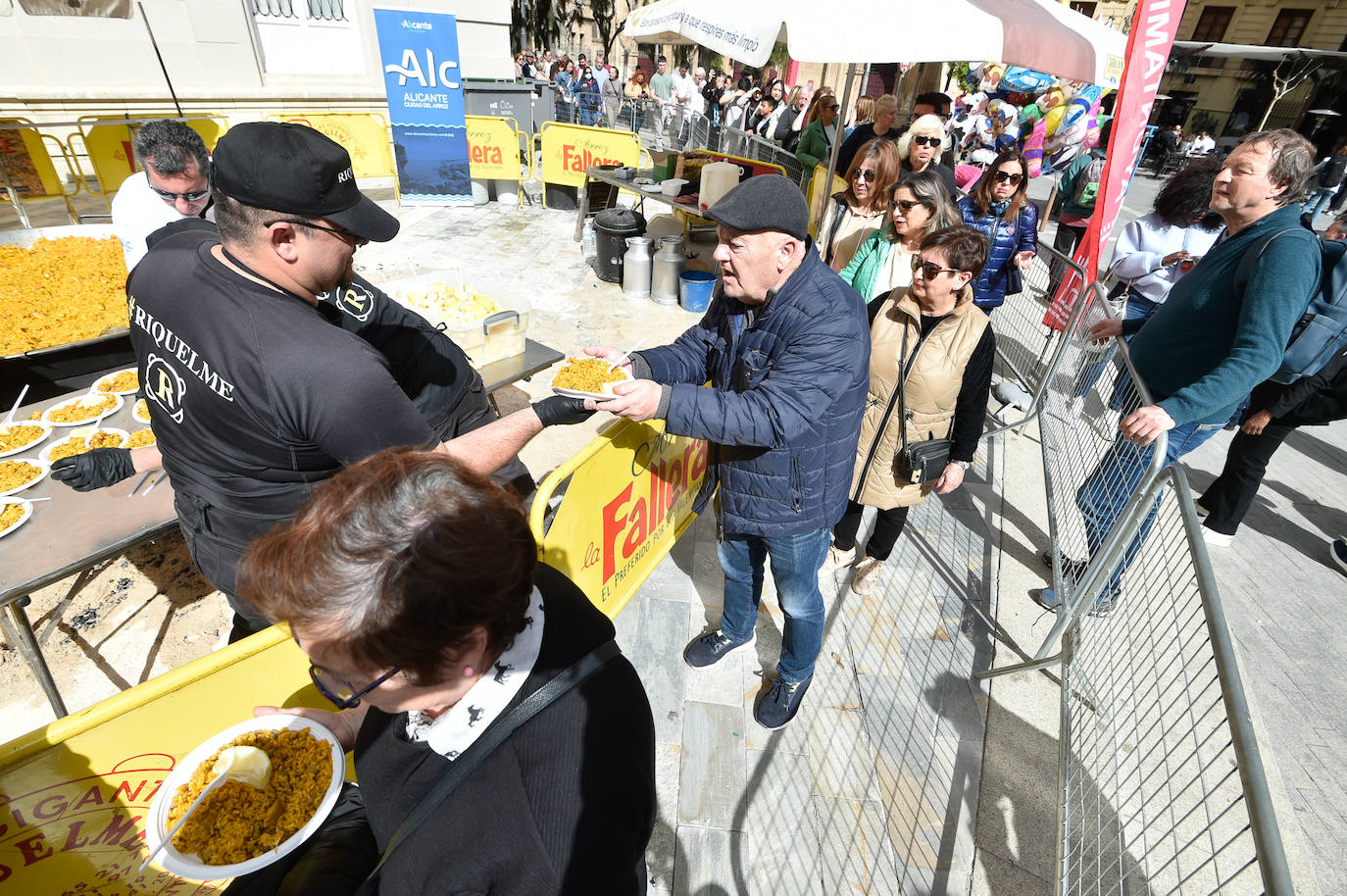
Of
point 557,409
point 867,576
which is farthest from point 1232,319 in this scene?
point 557,409

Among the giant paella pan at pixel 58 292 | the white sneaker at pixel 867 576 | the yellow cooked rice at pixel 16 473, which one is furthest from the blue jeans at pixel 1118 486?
the giant paella pan at pixel 58 292

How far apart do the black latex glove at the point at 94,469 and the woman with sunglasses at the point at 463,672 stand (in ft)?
7.19

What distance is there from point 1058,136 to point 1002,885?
497 inches

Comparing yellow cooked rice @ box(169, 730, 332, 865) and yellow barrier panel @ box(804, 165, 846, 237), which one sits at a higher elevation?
yellow barrier panel @ box(804, 165, 846, 237)

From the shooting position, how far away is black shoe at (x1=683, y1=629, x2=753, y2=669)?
11.4ft

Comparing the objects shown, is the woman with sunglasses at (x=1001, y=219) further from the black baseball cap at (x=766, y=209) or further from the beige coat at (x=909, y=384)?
the black baseball cap at (x=766, y=209)

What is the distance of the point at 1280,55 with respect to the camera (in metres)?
27.6

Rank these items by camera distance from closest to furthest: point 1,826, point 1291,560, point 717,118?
1. point 1,826
2. point 1291,560
3. point 717,118

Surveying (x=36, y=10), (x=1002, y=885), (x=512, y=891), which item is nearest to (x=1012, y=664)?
(x=1002, y=885)

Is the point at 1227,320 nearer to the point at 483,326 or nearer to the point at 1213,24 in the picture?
the point at 483,326

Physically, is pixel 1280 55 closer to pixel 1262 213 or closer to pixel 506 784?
pixel 1262 213

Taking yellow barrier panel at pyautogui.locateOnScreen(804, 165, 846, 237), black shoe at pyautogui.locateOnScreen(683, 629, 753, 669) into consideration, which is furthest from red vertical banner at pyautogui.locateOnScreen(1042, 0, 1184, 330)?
black shoe at pyautogui.locateOnScreen(683, 629, 753, 669)

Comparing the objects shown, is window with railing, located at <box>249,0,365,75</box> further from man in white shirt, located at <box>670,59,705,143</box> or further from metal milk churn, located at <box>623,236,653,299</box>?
metal milk churn, located at <box>623,236,653,299</box>

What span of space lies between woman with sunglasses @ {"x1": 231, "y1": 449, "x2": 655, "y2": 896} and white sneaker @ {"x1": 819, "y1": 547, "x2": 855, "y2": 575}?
3.18 m
